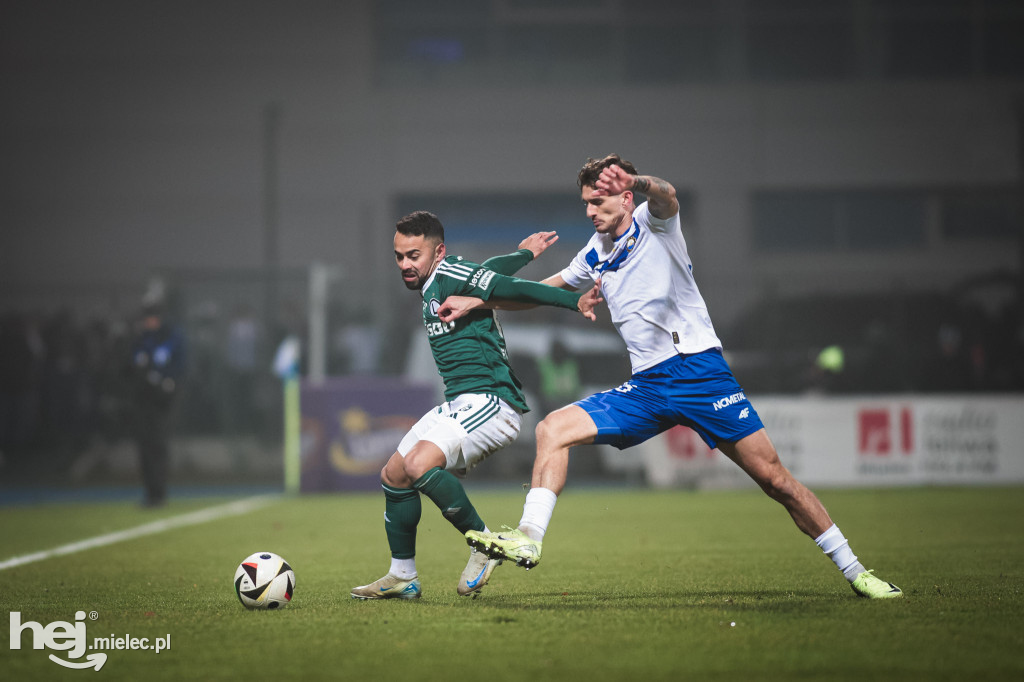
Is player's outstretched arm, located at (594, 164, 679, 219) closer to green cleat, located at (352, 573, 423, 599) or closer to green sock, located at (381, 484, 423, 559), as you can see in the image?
green sock, located at (381, 484, 423, 559)

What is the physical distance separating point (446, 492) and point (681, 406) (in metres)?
1.24

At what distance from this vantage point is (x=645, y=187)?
559 centimetres

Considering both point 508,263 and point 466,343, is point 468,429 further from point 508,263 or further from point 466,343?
point 508,263

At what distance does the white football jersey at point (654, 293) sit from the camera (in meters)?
5.91

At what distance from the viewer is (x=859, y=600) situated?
568 centimetres

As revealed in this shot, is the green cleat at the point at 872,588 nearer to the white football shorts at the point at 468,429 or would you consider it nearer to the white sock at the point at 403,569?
the white football shorts at the point at 468,429

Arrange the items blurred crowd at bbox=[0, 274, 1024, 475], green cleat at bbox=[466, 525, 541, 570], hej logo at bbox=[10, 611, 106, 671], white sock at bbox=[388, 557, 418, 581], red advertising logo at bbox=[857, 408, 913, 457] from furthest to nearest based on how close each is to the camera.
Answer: blurred crowd at bbox=[0, 274, 1024, 475], red advertising logo at bbox=[857, 408, 913, 457], white sock at bbox=[388, 557, 418, 581], green cleat at bbox=[466, 525, 541, 570], hej logo at bbox=[10, 611, 106, 671]

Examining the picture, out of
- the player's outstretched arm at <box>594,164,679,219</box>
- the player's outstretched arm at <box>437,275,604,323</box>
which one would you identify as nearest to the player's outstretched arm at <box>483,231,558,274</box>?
the player's outstretched arm at <box>437,275,604,323</box>

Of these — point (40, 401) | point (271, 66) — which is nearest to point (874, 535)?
point (40, 401)

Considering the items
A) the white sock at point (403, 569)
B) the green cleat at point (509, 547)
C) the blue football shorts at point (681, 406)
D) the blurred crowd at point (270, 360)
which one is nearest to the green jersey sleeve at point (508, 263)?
the blue football shorts at point (681, 406)

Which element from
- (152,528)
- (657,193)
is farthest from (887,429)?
(657,193)

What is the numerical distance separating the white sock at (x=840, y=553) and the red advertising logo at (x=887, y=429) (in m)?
10.2

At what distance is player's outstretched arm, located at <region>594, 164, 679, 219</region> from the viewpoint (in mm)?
5523

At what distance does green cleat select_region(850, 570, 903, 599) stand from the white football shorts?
1.85 m
